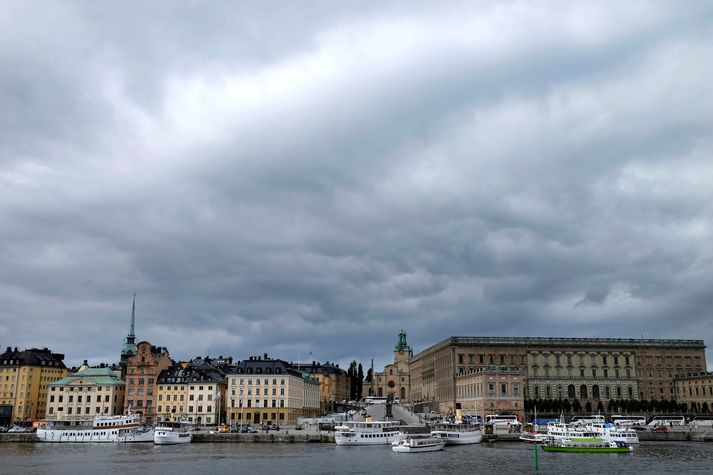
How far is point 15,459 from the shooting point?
85.4 metres

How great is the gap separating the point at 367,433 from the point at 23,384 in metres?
87.1

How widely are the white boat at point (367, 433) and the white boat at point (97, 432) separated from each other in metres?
33.8

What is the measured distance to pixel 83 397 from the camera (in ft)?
482

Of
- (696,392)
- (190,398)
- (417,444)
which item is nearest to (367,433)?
(417,444)

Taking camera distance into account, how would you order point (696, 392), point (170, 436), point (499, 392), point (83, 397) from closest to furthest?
1. point (170, 436)
2. point (83, 397)
3. point (499, 392)
4. point (696, 392)

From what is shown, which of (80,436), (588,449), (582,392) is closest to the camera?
(588,449)

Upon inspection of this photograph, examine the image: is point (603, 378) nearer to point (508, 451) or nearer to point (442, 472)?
point (508, 451)

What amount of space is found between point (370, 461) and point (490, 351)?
95.3m

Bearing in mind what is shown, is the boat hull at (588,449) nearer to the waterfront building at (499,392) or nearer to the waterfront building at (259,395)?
the waterfront building at (499,392)

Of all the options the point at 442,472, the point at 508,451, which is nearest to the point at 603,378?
the point at 508,451

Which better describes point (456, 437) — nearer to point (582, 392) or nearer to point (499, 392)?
point (499, 392)

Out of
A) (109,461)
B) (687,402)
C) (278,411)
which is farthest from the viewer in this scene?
(687,402)

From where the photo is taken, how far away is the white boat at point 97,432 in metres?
116

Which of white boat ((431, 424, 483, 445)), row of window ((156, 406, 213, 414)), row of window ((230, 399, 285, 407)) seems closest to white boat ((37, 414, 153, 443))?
row of window ((156, 406, 213, 414))
